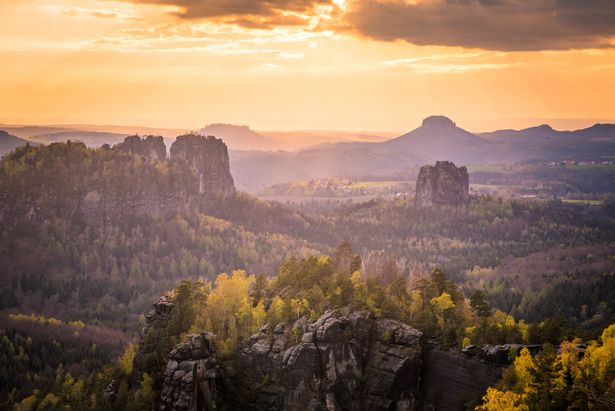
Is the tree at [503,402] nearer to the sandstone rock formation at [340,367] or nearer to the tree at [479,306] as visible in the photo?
the sandstone rock formation at [340,367]

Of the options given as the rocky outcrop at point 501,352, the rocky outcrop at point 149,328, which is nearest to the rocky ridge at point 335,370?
the rocky outcrop at point 501,352

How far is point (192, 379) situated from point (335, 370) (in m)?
19.1

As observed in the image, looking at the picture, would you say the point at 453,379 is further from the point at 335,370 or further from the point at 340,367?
the point at 335,370

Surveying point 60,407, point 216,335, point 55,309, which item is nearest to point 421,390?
point 216,335

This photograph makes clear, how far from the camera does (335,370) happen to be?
311 ft

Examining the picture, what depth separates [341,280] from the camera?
10669 cm

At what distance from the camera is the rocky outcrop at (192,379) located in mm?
95125

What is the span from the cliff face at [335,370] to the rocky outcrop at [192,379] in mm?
132

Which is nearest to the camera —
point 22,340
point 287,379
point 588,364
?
point 588,364

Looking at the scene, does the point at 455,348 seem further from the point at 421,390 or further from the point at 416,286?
the point at 416,286

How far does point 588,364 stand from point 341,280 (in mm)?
40770

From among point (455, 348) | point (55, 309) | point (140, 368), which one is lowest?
point (55, 309)

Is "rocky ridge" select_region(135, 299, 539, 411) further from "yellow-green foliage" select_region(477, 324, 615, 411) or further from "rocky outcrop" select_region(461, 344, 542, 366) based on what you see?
"yellow-green foliage" select_region(477, 324, 615, 411)

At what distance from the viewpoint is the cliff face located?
87625 mm
